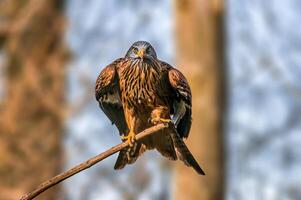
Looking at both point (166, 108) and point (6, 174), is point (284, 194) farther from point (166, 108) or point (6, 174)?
point (166, 108)

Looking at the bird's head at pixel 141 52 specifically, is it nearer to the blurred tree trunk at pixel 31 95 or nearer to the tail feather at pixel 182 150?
the tail feather at pixel 182 150

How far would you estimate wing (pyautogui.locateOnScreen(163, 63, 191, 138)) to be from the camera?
81.7 inches

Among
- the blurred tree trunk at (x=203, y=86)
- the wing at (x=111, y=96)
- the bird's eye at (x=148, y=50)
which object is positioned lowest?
the blurred tree trunk at (x=203, y=86)

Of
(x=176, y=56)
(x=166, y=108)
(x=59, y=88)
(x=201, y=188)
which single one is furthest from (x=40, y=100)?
(x=166, y=108)

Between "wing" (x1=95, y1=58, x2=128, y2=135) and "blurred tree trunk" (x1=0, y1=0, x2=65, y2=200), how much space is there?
19.7ft

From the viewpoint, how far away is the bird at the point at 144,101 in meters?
1.99

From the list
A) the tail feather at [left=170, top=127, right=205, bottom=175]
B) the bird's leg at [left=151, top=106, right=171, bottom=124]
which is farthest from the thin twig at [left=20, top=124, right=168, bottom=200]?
the bird's leg at [left=151, top=106, right=171, bottom=124]

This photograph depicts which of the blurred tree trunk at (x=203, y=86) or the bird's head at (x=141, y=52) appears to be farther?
the blurred tree trunk at (x=203, y=86)

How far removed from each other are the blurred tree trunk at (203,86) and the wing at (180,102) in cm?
455

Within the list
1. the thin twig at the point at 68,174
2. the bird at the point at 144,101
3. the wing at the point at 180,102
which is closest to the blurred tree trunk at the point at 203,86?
the bird at the point at 144,101

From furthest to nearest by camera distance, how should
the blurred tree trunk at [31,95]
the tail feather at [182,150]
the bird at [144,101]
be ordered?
the blurred tree trunk at [31,95] → the bird at [144,101] → the tail feather at [182,150]

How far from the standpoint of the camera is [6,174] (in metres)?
8.92

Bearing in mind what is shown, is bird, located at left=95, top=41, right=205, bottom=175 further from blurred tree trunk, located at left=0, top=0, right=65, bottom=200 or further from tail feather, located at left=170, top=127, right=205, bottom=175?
blurred tree trunk, located at left=0, top=0, right=65, bottom=200

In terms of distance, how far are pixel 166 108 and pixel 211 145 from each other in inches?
189
